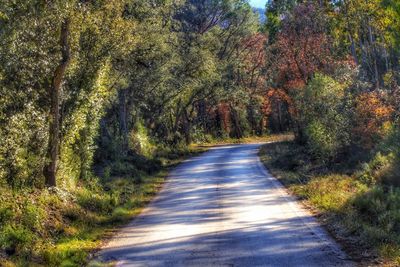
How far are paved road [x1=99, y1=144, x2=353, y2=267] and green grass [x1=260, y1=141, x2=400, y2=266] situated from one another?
0.45 metres

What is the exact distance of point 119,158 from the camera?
82.4 feet

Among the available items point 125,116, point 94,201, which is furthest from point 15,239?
point 125,116

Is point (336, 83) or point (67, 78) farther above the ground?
point (67, 78)

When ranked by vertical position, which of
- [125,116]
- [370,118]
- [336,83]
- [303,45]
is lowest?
[370,118]

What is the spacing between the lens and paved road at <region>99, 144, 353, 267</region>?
29.7ft

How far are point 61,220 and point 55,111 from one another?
3108mm

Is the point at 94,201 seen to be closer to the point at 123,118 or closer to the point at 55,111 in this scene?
the point at 55,111

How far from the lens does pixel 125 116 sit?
93.2 ft

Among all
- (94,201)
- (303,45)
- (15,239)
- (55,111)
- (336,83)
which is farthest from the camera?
(303,45)

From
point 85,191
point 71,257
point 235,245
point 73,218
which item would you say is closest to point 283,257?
point 235,245

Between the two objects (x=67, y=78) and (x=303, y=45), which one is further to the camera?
(x=303, y=45)

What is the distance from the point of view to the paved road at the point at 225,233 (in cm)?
904

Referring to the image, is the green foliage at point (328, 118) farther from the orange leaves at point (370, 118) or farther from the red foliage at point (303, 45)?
the red foliage at point (303, 45)

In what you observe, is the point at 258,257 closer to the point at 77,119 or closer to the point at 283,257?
the point at 283,257
